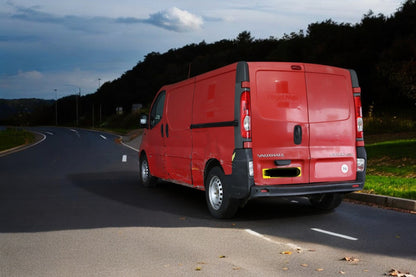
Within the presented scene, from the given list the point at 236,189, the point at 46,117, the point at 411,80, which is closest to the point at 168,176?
the point at 236,189

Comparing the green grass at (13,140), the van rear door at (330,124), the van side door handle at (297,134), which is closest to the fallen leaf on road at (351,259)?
the van rear door at (330,124)

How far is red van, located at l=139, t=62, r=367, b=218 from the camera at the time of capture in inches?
276

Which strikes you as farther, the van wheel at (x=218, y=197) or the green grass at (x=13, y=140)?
the green grass at (x=13, y=140)

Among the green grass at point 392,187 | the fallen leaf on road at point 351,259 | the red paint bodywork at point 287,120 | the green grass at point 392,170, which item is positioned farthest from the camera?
the green grass at point 392,170

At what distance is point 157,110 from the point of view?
10.5 m

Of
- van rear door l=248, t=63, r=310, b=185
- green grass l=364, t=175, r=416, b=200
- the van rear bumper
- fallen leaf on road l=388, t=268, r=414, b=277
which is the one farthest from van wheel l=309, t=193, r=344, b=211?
fallen leaf on road l=388, t=268, r=414, b=277

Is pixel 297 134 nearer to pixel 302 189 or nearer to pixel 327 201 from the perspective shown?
pixel 302 189

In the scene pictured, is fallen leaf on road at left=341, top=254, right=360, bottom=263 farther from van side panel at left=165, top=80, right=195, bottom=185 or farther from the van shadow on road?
van side panel at left=165, top=80, right=195, bottom=185

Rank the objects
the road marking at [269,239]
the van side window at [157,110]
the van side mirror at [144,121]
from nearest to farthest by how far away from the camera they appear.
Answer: the road marking at [269,239]
the van side window at [157,110]
the van side mirror at [144,121]

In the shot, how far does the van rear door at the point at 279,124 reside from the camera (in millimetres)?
7047

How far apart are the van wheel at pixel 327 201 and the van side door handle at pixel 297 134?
5.09 feet

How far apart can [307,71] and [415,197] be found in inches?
134

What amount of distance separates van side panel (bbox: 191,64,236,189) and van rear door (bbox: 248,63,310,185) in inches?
14.8

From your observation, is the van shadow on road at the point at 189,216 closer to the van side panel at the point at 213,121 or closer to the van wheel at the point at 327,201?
the van wheel at the point at 327,201
